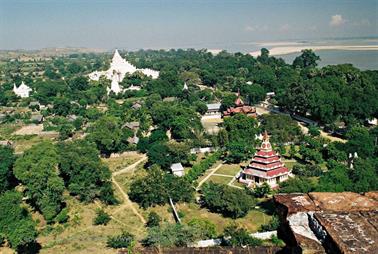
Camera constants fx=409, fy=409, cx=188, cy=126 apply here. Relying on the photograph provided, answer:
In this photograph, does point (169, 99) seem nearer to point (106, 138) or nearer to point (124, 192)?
point (106, 138)

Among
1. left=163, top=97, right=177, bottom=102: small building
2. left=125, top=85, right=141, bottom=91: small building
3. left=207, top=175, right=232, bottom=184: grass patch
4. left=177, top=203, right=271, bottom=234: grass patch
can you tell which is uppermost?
left=125, top=85, right=141, bottom=91: small building

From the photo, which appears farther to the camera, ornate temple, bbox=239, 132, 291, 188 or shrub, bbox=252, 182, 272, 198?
ornate temple, bbox=239, 132, 291, 188

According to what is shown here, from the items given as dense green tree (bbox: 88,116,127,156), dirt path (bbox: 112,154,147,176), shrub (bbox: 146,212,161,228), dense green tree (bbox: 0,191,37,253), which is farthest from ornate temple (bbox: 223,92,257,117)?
dense green tree (bbox: 0,191,37,253)

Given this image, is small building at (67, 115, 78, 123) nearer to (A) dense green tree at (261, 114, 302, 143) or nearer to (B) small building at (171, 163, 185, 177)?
(B) small building at (171, 163, 185, 177)

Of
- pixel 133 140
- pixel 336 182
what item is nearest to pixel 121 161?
pixel 133 140

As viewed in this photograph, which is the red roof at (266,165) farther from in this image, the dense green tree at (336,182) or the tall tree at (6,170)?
the tall tree at (6,170)

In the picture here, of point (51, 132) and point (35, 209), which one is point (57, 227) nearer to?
point (35, 209)
